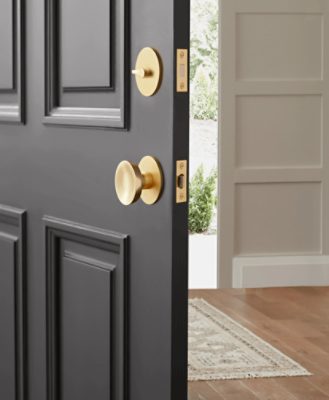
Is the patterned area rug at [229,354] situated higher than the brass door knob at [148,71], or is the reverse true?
the brass door knob at [148,71]

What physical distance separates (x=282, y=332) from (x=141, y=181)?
3043 mm

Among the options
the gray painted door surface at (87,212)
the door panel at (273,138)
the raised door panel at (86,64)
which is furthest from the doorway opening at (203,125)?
the raised door panel at (86,64)

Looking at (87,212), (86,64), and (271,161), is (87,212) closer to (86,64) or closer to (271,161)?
(86,64)

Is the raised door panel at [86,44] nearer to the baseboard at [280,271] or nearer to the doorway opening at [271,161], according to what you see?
the doorway opening at [271,161]

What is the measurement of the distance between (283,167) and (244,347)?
5.10 feet

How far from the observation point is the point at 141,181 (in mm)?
1423

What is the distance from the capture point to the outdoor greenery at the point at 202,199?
10227 mm

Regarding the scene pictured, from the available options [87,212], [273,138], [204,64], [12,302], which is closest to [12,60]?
[87,212]

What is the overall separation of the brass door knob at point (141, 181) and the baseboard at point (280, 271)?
3.85 m

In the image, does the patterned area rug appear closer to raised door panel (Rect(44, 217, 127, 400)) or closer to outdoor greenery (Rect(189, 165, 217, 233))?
raised door panel (Rect(44, 217, 127, 400))

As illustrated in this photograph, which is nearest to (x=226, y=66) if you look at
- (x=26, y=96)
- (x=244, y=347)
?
(x=244, y=347)

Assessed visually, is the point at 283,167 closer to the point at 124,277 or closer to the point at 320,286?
the point at 320,286

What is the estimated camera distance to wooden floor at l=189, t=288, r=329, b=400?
11.1 ft

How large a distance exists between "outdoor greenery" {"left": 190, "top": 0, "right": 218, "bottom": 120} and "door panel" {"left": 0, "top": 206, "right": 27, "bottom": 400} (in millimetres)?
8147
